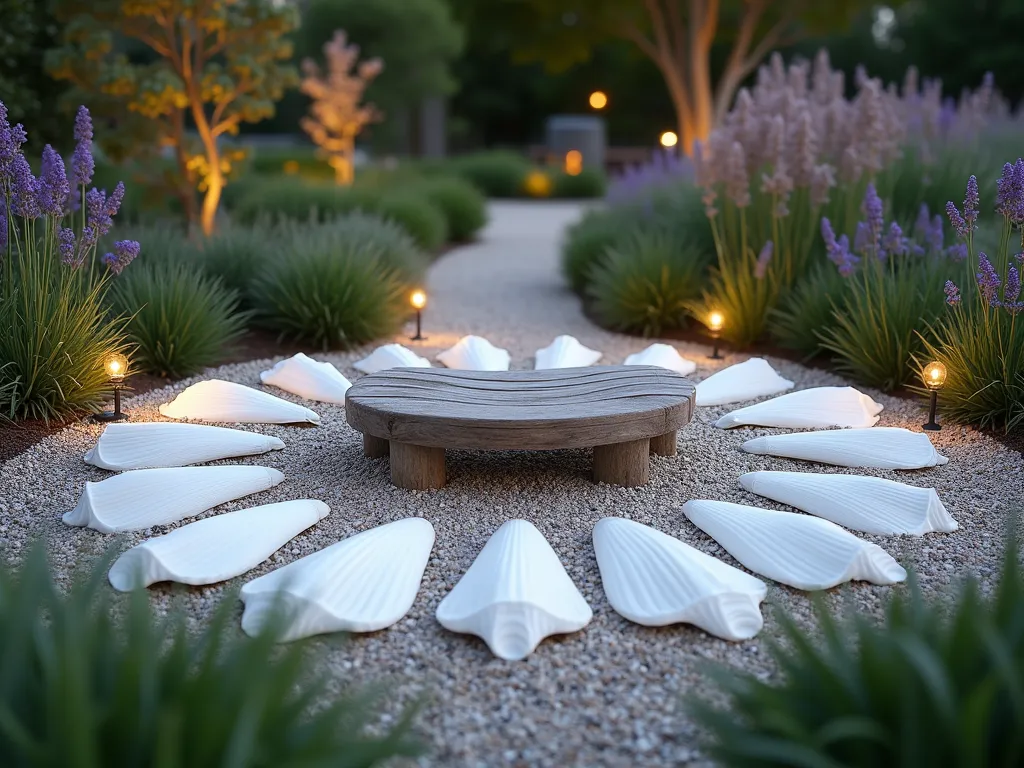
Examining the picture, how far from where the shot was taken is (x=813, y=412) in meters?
4.38

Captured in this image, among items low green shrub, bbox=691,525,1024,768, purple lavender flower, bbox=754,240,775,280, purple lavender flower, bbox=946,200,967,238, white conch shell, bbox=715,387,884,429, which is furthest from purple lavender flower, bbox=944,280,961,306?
low green shrub, bbox=691,525,1024,768

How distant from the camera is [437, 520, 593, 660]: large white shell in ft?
8.46

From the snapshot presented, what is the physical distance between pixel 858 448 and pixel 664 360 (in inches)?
59.9

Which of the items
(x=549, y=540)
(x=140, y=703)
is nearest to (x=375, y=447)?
(x=549, y=540)

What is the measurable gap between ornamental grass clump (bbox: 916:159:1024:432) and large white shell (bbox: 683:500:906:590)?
4.96 feet

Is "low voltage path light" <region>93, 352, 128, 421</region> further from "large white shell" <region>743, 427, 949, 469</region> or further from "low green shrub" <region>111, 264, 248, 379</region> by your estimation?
"large white shell" <region>743, 427, 949, 469</region>

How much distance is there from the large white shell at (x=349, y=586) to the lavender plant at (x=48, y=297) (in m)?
1.90

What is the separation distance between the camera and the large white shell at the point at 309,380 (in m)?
4.78

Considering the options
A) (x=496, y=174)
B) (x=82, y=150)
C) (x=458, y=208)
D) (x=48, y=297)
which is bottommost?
(x=458, y=208)

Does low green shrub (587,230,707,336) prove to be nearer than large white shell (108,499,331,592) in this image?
No

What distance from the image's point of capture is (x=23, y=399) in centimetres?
414

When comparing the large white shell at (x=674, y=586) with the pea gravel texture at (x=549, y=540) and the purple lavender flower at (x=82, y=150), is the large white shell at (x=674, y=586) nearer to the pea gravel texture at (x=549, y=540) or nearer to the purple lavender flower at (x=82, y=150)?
the pea gravel texture at (x=549, y=540)

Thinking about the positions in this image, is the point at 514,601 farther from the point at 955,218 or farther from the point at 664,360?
the point at 664,360

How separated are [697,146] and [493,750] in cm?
490
